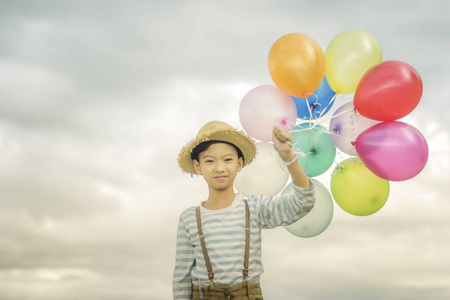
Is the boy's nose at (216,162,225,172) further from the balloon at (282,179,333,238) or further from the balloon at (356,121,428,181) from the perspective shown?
the balloon at (356,121,428,181)

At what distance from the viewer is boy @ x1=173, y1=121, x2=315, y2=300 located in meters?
2.65

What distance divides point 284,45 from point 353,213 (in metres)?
1.47

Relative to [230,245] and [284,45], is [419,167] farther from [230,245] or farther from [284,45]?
[230,245]

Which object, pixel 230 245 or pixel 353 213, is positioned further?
pixel 353 213

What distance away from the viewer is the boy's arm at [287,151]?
8.23 ft

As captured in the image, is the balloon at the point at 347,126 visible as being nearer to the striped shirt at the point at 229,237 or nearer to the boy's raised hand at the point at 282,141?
the striped shirt at the point at 229,237

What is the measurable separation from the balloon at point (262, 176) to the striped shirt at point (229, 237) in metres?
0.85

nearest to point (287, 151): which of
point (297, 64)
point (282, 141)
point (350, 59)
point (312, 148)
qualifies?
point (282, 141)

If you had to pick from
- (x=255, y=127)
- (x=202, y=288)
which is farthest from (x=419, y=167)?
(x=202, y=288)

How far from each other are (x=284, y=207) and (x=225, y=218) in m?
0.36

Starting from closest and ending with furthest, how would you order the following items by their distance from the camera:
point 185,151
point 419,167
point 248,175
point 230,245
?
point 230,245, point 185,151, point 419,167, point 248,175

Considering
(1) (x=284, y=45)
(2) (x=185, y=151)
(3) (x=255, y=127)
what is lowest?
(2) (x=185, y=151)

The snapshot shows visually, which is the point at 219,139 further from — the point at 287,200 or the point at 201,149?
the point at 287,200

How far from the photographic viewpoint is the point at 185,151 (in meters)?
3.03
